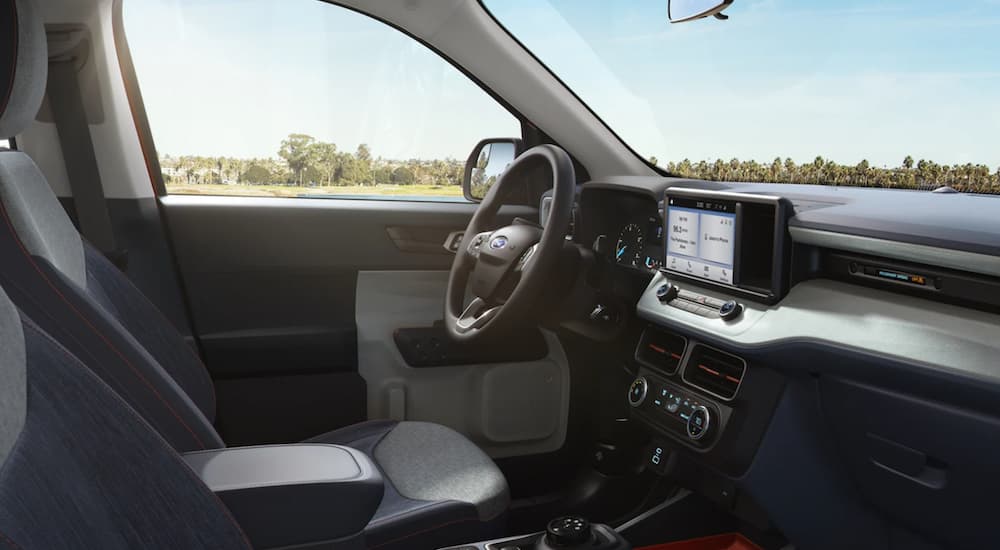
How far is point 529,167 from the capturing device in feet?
6.37

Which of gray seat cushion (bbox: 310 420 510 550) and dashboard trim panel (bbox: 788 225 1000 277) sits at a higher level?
dashboard trim panel (bbox: 788 225 1000 277)

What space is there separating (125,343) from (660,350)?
1200mm

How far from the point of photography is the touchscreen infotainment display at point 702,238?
169 cm

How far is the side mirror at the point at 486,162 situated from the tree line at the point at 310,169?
52mm

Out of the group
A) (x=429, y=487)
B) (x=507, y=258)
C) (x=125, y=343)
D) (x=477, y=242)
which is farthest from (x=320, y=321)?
(x=125, y=343)

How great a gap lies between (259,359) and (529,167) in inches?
39.9

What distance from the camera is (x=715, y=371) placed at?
1.80 m

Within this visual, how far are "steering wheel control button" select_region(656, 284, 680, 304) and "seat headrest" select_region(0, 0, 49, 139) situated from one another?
131cm

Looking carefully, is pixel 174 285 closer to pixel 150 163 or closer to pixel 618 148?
pixel 150 163

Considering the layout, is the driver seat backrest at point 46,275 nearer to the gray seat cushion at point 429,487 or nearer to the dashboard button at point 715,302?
the gray seat cushion at point 429,487

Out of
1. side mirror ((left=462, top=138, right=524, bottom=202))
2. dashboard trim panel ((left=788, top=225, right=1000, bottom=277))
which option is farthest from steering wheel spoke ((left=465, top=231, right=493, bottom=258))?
dashboard trim panel ((left=788, top=225, right=1000, bottom=277))

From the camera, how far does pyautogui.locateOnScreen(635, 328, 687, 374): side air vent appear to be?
6.26 ft

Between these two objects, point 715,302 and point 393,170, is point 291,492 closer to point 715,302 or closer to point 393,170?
point 715,302

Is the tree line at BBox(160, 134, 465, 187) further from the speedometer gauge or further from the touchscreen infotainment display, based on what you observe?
the touchscreen infotainment display
